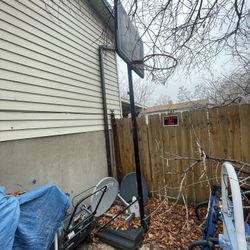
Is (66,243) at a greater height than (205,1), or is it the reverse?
(205,1)

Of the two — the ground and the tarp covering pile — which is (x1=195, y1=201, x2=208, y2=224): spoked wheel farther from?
the tarp covering pile

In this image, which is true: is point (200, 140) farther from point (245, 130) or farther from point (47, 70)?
point (47, 70)

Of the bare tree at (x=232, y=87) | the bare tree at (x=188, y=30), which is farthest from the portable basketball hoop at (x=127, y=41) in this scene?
the bare tree at (x=232, y=87)

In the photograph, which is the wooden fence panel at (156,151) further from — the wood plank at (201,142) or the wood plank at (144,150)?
the wood plank at (201,142)

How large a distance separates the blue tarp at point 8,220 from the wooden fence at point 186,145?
8.32ft

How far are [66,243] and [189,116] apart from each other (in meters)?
3.08

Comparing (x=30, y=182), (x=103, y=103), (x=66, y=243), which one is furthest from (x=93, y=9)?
(x=66, y=243)

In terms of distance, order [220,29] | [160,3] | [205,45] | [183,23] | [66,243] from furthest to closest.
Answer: [205,45], [220,29], [183,23], [160,3], [66,243]

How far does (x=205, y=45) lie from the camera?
3670 millimetres

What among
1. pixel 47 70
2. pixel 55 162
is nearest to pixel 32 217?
pixel 55 162

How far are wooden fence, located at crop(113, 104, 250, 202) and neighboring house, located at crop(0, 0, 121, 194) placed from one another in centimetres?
63

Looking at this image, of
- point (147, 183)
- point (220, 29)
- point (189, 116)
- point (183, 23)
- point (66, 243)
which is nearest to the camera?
point (66, 243)

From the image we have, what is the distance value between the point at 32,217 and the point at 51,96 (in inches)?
86.7

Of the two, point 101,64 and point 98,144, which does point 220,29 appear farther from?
point 98,144
